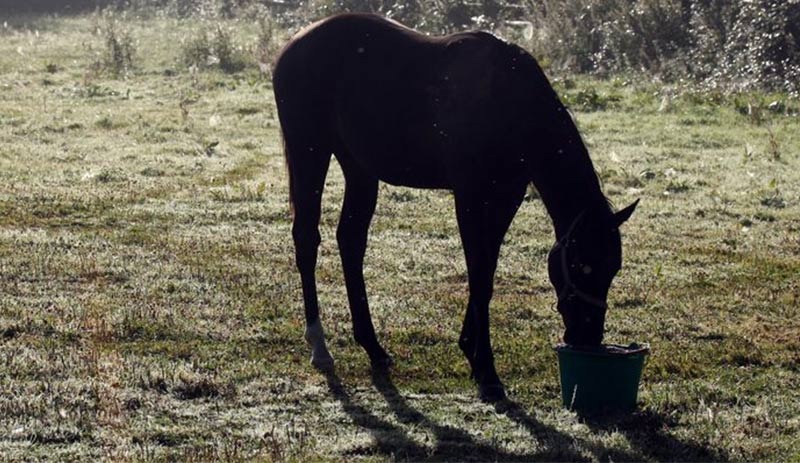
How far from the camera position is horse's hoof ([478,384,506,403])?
657cm

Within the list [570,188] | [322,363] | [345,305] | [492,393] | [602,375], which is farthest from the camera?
[345,305]

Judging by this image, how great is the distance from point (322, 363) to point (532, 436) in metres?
1.51

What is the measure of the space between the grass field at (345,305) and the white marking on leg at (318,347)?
0.09 meters

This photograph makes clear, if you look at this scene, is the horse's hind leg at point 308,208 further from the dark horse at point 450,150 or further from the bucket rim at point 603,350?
the bucket rim at point 603,350

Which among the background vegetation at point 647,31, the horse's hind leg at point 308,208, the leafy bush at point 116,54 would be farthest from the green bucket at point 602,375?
the leafy bush at point 116,54

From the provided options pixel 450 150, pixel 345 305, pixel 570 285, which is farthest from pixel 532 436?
pixel 345 305

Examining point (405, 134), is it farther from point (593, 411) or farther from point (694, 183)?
point (694, 183)

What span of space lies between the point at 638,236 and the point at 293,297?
124 inches

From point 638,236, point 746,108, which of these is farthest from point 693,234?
point 746,108

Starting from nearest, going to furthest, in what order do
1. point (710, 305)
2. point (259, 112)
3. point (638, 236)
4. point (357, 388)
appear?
point (357, 388), point (710, 305), point (638, 236), point (259, 112)

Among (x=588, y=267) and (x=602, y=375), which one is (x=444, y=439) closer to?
(x=602, y=375)

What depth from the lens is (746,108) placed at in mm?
15805

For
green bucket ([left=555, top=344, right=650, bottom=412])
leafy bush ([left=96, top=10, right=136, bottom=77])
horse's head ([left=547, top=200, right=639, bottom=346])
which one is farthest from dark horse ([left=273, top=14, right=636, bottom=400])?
leafy bush ([left=96, top=10, right=136, bottom=77])

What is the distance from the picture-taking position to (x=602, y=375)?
6207 millimetres
